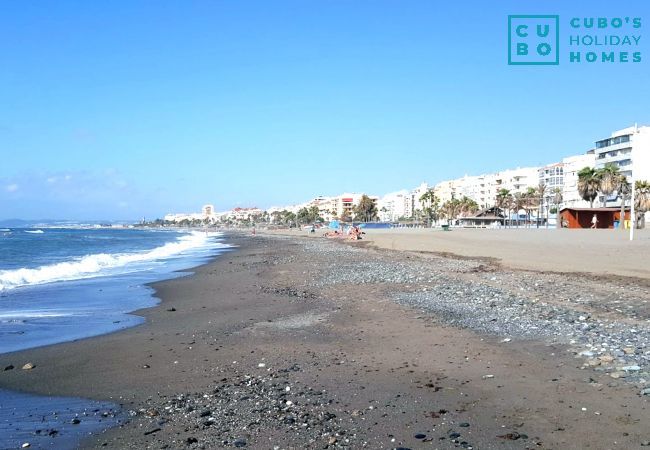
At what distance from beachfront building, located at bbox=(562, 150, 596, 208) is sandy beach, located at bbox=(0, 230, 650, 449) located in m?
95.7

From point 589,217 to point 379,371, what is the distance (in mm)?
58351

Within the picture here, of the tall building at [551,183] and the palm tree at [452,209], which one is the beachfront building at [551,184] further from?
the palm tree at [452,209]

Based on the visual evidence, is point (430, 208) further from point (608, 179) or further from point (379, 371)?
point (379, 371)

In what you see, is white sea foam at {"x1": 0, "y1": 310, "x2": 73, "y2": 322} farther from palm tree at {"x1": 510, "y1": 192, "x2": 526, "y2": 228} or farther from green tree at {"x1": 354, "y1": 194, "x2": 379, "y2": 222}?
green tree at {"x1": 354, "y1": 194, "x2": 379, "y2": 222}

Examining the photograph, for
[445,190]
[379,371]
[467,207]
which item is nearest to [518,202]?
[467,207]

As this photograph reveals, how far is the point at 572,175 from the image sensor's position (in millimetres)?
104188

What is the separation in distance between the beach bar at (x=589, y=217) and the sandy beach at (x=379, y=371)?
4835cm

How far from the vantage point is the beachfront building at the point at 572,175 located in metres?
99.9

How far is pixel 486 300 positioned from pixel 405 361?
16.5ft

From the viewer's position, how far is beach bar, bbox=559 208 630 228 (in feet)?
185

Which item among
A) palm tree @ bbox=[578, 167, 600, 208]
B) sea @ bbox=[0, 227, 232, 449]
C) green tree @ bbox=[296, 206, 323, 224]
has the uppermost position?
palm tree @ bbox=[578, 167, 600, 208]

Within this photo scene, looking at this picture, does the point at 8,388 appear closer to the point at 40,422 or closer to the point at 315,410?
the point at 40,422

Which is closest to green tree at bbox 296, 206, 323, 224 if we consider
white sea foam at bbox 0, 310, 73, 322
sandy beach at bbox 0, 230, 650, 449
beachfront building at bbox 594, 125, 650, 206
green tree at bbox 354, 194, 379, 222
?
green tree at bbox 354, 194, 379, 222

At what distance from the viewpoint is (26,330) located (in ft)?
34.1
